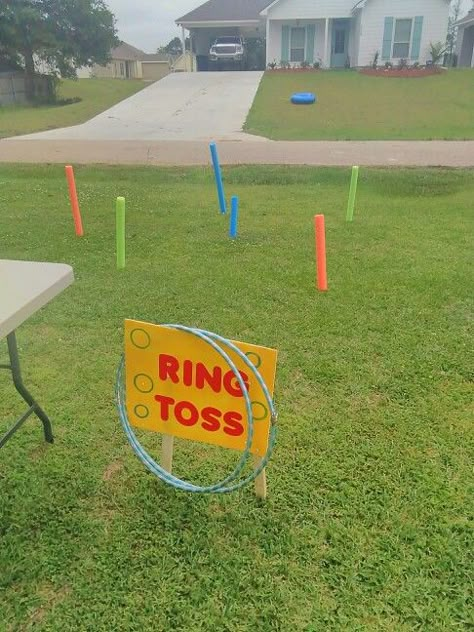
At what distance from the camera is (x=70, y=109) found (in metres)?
20.1

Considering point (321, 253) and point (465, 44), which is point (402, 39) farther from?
point (321, 253)

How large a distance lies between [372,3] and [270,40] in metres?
5.76

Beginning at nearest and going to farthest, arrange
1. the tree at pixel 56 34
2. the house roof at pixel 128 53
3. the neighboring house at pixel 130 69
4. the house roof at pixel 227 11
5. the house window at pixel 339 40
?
the tree at pixel 56 34
the house window at pixel 339 40
the house roof at pixel 227 11
the neighboring house at pixel 130 69
the house roof at pixel 128 53

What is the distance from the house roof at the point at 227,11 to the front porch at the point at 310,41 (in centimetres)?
356

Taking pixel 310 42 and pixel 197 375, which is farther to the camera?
pixel 310 42

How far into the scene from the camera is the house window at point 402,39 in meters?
27.2

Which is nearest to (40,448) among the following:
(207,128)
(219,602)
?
(219,602)

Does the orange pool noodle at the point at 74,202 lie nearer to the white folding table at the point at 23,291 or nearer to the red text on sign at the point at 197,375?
the white folding table at the point at 23,291

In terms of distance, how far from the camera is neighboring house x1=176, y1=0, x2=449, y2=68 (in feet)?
88.2

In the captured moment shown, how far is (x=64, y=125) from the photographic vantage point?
663 inches

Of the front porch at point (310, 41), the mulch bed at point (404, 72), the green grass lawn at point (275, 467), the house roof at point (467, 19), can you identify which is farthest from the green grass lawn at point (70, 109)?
the house roof at point (467, 19)

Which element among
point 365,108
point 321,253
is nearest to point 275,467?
point 321,253

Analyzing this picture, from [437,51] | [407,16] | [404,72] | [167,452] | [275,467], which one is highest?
[407,16]

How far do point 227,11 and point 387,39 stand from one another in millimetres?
11431
